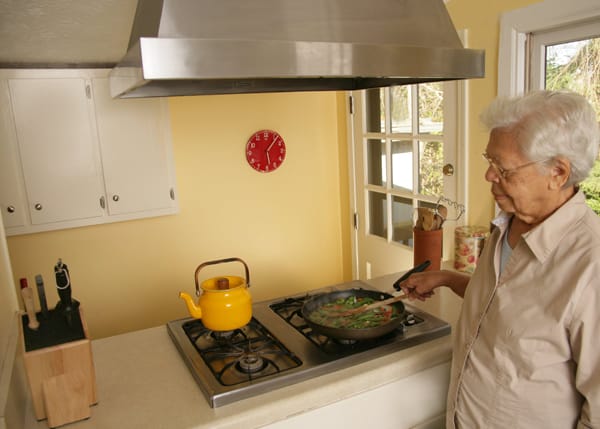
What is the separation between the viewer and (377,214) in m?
3.11

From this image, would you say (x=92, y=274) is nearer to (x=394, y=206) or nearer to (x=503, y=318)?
(x=394, y=206)

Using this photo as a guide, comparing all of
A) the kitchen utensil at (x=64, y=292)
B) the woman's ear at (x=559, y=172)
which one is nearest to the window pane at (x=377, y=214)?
the woman's ear at (x=559, y=172)

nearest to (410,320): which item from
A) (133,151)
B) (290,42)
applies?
(290,42)

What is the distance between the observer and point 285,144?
3.24 m

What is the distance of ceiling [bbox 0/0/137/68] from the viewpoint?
1161 millimetres

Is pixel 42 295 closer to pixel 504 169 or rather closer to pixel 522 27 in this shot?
pixel 504 169

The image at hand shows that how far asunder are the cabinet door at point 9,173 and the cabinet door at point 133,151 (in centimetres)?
41

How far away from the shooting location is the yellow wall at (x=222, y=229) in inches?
109

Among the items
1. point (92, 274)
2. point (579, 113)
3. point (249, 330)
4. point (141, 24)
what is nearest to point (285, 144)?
point (92, 274)

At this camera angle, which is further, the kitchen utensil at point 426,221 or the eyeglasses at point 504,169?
the kitchen utensil at point 426,221

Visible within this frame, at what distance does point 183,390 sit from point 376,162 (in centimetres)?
214

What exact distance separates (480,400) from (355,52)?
0.86 metres

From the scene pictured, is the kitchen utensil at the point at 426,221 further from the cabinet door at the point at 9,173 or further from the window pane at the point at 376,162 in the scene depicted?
the cabinet door at the point at 9,173

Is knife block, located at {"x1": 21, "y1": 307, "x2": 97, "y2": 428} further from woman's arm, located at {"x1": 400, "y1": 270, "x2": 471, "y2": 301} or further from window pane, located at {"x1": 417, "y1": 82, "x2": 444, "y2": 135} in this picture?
window pane, located at {"x1": 417, "y1": 82, "x2": 444, "y2": 135}
